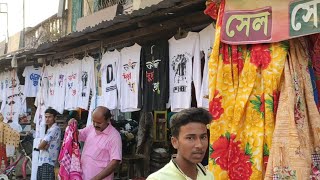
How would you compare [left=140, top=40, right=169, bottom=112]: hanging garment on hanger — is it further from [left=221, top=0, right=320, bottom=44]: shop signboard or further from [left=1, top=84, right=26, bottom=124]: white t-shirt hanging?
[left=1, top=84, right=26, bottom=124]: white t-shirt hanging

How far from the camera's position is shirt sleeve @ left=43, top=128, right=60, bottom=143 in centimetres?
772

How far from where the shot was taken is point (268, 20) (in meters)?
4.20

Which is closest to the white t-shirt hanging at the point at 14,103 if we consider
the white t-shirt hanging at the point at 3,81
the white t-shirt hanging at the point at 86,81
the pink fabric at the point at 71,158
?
the white t-shirt hanging at the point at 3,81

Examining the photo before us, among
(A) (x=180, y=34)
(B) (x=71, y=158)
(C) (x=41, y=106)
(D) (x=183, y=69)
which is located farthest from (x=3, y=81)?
(D) (x=183, y=69)

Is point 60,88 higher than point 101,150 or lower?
higher

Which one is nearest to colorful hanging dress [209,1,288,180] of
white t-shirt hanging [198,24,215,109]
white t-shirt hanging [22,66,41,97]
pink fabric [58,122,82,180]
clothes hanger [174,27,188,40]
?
white t-shirt hanging [198,24,215,109]

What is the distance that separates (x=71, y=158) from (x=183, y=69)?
2143mm

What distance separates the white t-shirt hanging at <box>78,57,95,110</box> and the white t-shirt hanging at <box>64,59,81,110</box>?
12 cm

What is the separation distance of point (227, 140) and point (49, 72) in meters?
5.85

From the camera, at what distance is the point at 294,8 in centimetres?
399

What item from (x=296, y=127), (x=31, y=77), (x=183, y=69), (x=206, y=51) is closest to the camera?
(x=296, y=127)

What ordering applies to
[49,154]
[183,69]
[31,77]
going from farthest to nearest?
[31,77], [49,154], [183,69]

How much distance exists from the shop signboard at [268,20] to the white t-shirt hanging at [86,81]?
380 cm

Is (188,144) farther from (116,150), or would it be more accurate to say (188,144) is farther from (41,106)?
(41,106)
